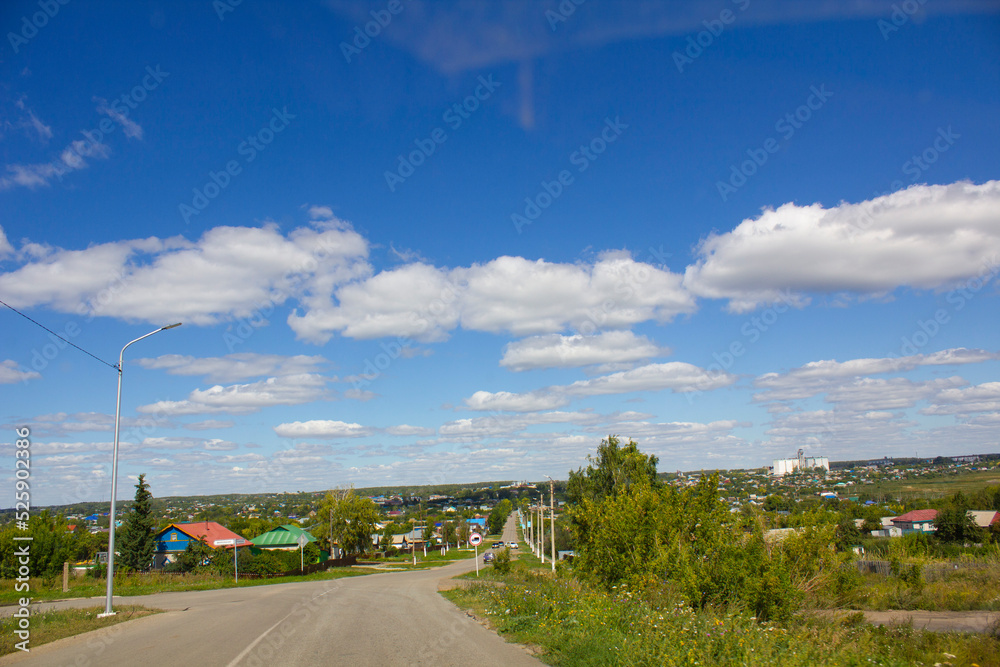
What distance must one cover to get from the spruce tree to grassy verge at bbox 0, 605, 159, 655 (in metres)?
30.2

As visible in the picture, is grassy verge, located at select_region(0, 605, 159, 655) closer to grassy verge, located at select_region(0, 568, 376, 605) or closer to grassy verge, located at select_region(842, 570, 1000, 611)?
grassy verge, located at select_region(0, 568, 376, 605)

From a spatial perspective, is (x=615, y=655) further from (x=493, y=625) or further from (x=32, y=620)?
(x=32, y=620)

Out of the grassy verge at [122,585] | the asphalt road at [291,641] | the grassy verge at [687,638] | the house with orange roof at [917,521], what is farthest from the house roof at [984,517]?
the grassy verge at [122,585]

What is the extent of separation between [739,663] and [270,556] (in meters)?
47.4

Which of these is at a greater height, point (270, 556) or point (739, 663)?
point (739, 663)

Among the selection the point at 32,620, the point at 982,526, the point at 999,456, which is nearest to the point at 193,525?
the point at 32,620

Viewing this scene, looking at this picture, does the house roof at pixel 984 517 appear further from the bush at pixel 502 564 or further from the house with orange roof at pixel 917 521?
the bush at pixel 502 564

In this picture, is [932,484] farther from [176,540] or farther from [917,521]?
[176,540]

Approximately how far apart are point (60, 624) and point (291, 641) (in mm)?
7109

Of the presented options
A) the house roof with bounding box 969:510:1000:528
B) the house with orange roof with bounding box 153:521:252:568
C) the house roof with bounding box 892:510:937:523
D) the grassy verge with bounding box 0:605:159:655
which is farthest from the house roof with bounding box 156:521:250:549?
the house roof with bounding box 892:510:937:523

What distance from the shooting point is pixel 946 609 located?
88.1ft

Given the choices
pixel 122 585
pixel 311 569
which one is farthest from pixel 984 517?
pixel 122 585

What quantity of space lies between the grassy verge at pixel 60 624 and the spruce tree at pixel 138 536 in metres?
30.2

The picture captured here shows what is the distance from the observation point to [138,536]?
4466 centimetres
